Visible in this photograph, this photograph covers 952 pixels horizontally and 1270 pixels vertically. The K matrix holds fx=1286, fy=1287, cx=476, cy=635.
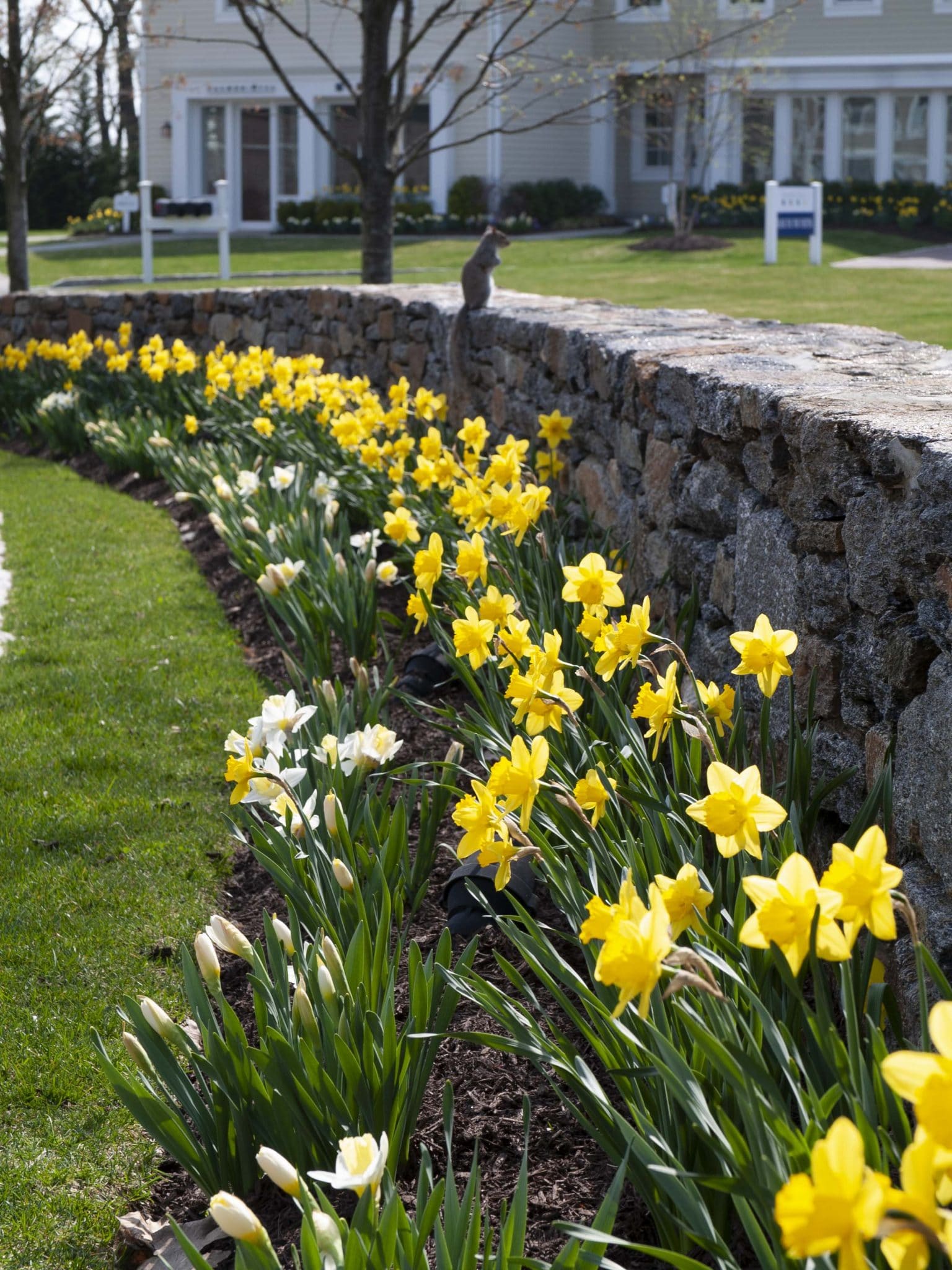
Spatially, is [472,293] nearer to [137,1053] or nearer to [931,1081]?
[137,1053]

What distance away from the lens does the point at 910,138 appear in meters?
25.5

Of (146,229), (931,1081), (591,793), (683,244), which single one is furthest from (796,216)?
(931,1081)

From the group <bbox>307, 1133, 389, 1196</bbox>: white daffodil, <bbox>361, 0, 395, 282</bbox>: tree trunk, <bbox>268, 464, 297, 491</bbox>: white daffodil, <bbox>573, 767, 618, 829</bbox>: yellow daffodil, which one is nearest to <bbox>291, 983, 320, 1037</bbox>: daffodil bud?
<bbox>307, 1133, 389, 1196</bbox>: white daffodil

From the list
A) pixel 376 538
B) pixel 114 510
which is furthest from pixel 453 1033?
pixel 114 510

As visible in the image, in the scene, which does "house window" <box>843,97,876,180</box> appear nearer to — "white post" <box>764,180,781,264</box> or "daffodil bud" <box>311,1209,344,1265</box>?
"white post" <box>764,180,781,264</box>

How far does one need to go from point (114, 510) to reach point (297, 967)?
18.7 feet

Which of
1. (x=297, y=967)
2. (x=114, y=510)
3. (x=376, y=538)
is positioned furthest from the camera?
(x=114, y=510)

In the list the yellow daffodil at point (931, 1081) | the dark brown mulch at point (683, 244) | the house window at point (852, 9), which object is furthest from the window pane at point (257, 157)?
the yellow daffodil at point (931, 1081)

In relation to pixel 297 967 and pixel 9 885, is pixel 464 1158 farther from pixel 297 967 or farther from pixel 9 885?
pixel 9 885

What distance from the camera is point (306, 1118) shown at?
189 cm

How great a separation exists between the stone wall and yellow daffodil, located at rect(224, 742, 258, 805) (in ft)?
3.58

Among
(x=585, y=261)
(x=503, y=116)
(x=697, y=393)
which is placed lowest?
(x=697, y=393)

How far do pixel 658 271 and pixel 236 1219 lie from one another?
15.1 metres

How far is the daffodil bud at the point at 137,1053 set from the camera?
1.91m
